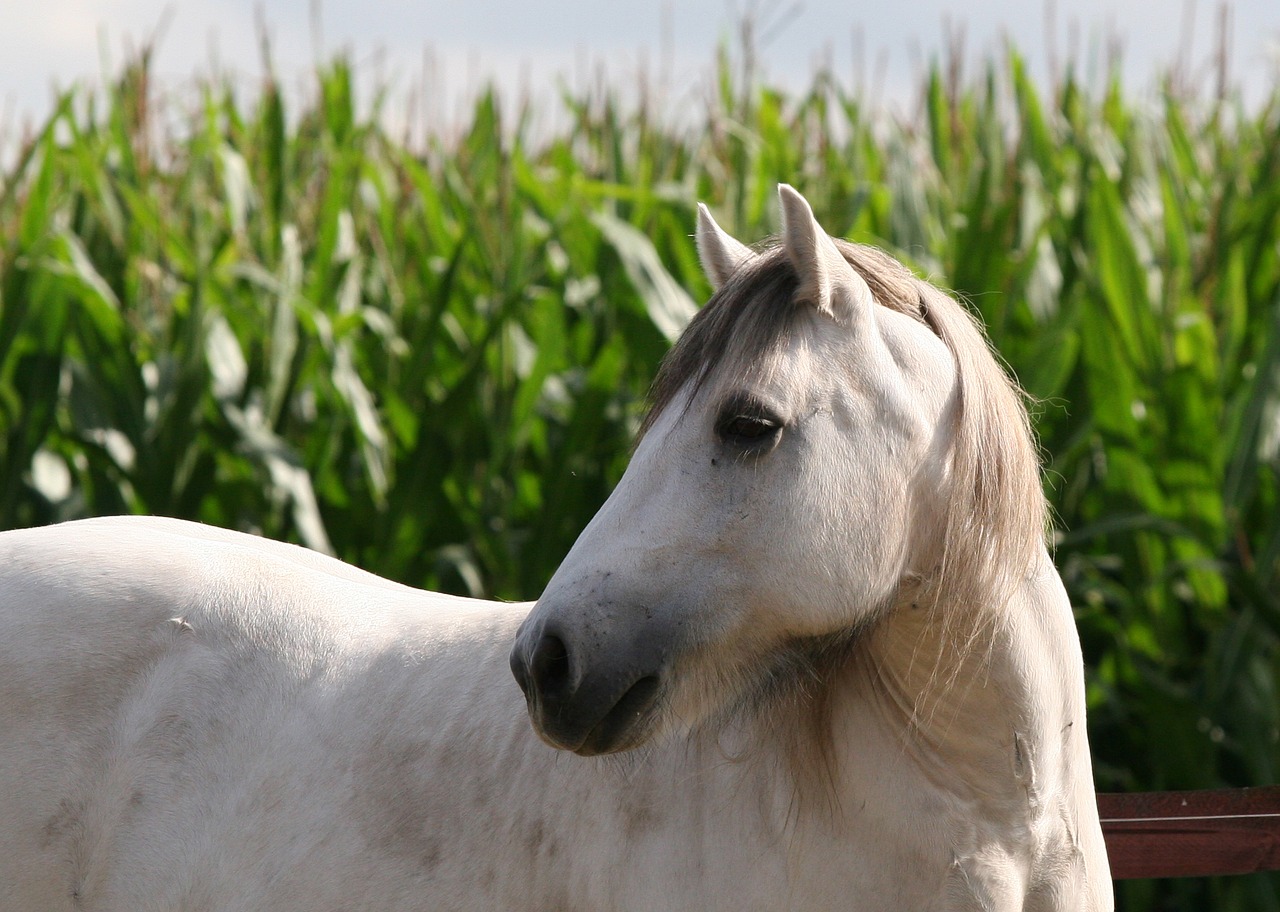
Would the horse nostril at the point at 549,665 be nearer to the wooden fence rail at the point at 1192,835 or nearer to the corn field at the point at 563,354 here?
the wooden fence rail at the point at 1192,835

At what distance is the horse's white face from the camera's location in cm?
117

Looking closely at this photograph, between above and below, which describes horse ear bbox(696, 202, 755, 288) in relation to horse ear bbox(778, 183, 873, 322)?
below

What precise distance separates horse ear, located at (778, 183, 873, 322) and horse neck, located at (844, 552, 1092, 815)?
0.32 m

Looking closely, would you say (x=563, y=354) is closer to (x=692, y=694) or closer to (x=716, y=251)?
(x=716, y=251)

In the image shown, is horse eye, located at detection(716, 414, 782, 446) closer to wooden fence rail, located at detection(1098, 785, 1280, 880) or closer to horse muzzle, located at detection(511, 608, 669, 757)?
horse muzzle, located at detection(511, 608, 669, 757)

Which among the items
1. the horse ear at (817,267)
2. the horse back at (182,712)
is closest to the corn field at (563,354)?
the horse back at (182,712)

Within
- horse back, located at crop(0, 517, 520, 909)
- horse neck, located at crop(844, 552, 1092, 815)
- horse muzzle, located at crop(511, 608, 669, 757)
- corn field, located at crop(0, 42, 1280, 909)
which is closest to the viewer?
horse muzzle, located at crop(511, 608, 669, 757)

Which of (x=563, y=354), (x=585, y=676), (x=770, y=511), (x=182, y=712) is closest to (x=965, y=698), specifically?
(x=770, y=511)

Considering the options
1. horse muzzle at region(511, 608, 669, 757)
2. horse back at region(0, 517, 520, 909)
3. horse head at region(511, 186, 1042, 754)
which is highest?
horse head at region(511, 186, 1042, 754)

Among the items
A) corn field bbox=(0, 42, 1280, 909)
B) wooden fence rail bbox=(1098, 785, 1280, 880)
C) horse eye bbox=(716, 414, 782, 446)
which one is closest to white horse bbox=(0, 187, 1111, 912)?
horse eye bbox=(716, 414, 782, 446)

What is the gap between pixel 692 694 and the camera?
1223 millimetres

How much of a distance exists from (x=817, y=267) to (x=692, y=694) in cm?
44

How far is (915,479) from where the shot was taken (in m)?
1.25

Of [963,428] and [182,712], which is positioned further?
[182,712]
